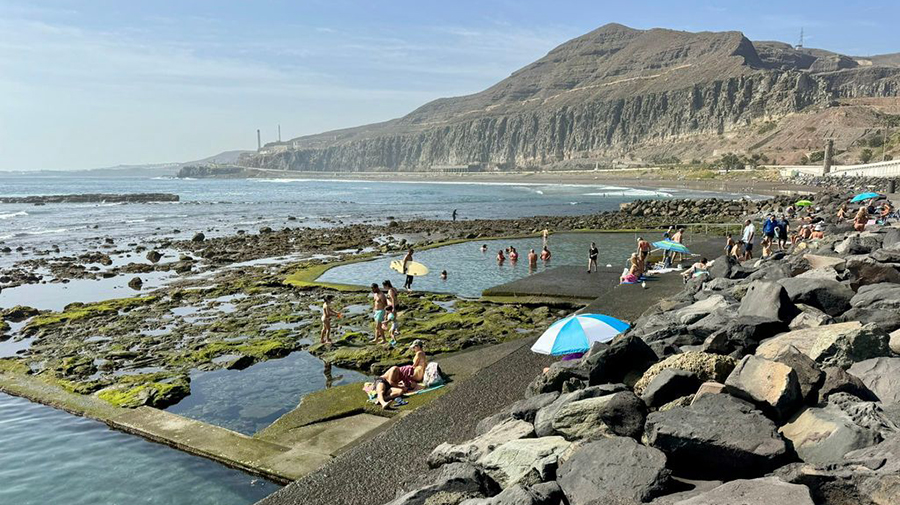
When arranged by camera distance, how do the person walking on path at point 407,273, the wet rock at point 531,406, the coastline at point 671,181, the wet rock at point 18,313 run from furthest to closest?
the coastline at point 671,181 < the person walking on path at point 407,273 < the wet rock at point 18,313 < the wet rock at point 531,406

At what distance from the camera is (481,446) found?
7934 mm

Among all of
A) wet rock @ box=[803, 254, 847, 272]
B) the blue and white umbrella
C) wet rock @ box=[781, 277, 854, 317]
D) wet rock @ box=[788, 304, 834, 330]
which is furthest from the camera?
wet rock @ box=[803, 254, 847, 272]

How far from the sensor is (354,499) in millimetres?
8180

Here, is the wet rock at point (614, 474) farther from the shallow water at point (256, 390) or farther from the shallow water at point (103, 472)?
the shallow water at point (256, 390)

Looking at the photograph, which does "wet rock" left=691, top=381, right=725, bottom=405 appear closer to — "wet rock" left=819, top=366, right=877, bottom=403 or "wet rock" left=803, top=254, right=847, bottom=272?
"wet rock" left=819, top=366, right=877, bottom=403

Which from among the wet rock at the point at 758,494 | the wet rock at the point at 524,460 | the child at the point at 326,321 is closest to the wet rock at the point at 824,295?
the wet rock at the point at 524,460

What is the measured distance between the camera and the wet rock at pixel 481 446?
783cm

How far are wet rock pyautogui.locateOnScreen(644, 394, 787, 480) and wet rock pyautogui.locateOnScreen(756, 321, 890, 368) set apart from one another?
2.15 metres

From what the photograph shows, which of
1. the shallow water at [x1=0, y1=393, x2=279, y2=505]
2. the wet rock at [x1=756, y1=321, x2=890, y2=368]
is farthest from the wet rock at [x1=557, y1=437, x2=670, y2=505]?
the shallow water at [x1=0, y1=393, x2=279, y2=505]

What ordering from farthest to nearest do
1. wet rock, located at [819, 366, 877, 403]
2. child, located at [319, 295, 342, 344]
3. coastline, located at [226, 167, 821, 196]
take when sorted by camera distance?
coastline, located at [226, 167, 821, 196] → child, located at [319, 295, 342, 344] → wet rock, located at [819, 366, 877, 403]

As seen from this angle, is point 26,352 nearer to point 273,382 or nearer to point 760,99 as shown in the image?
point 273,382

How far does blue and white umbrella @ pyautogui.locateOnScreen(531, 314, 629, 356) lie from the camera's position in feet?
39.4

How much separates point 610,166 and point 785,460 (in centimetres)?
19200

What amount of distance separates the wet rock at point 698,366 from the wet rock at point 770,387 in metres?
0.79
